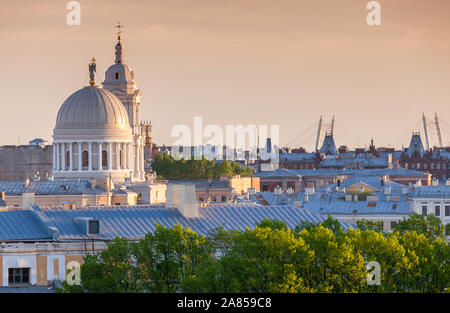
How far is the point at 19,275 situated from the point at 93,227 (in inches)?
215

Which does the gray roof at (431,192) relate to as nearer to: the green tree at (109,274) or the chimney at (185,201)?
the chimney at (185,201)

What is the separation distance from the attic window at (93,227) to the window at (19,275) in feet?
15.6

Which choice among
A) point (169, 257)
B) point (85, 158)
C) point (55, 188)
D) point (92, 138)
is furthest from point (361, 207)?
point (169, 257)

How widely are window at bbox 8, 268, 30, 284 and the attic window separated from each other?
4.75 meters

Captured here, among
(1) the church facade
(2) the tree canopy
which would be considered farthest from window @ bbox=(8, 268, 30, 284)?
(1) the church facade

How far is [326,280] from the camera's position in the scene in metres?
59.1

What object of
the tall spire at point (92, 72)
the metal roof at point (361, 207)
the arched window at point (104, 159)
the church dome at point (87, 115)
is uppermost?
the tall spire at point (92, 72)

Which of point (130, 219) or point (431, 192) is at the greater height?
point (130, 219)

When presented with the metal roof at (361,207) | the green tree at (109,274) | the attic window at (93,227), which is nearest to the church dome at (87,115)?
the metal roof at (361,207)

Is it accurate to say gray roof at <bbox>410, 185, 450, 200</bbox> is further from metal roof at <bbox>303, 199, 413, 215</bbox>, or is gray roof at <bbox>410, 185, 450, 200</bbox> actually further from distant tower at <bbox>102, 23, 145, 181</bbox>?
distant tower at <bbox>102, 23, 145, 181</bbox>

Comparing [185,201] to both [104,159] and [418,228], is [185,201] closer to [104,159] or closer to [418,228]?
[418,228]

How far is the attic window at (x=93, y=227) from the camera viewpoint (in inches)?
2840

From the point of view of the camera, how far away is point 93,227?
7231cm

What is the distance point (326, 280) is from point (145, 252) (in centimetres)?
743
